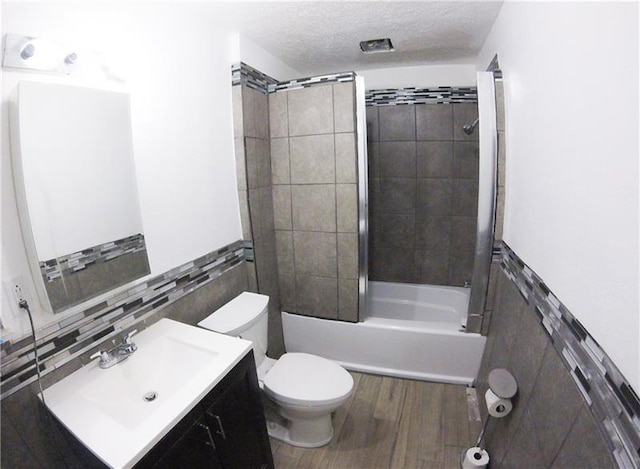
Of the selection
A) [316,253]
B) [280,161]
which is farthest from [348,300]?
[280,161]

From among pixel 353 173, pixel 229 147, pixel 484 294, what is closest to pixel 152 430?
pixel 229 147

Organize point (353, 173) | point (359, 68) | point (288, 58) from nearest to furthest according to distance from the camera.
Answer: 1. point (353, 173)
2. point (288, 58)
3. point (359, 68)

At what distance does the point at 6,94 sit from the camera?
0.83 m

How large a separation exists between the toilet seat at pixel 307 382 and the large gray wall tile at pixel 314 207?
84cm

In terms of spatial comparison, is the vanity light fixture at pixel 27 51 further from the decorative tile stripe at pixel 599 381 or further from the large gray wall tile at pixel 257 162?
the decorative tile stripe at pixel 599 381

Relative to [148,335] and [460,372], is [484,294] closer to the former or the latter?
[460,372]

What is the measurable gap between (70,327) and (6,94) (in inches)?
29.3

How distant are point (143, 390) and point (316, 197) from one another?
134cm

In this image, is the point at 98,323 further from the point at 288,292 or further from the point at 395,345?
the point at 395,345

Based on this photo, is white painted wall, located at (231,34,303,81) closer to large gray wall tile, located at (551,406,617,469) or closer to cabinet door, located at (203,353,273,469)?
cabinet door, located at (203,353,273,469)

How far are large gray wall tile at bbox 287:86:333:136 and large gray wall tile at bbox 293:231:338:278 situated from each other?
678 millimetres

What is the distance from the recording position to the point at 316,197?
190 cm

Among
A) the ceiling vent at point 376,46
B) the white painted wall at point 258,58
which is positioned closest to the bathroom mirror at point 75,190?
the white painted wall at point 258,58

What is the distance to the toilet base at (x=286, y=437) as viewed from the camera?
1.57 meters
